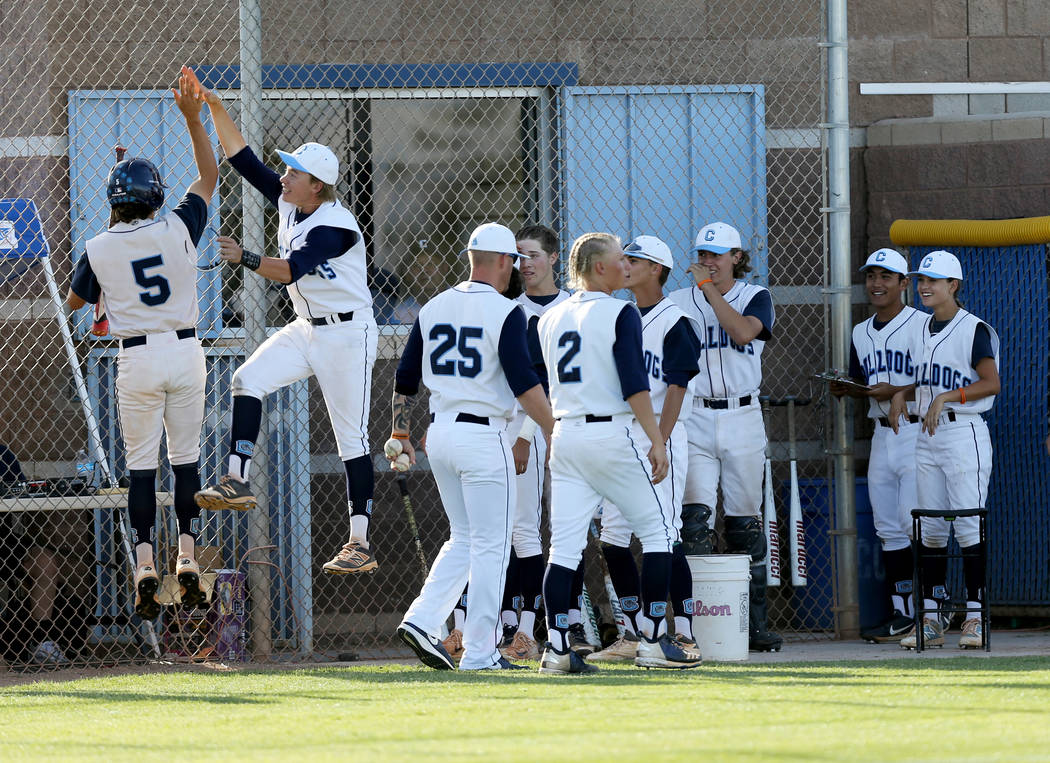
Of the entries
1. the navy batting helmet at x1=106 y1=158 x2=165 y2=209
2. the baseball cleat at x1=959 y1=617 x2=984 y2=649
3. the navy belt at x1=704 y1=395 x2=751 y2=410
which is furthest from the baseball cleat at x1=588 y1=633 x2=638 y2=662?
the navy batting helmet at x1=106 y1=158 x2=165 y2=209

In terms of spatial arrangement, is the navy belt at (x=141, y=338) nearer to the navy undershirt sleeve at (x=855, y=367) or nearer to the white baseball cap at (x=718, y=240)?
the white baseball cap at (x=718, y=240)

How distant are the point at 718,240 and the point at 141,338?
3415mm

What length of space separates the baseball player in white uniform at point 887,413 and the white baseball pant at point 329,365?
10.7ft

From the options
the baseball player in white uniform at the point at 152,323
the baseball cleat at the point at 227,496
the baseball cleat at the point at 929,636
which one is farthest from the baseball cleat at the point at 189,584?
the baseball cleat at the point at 929,636

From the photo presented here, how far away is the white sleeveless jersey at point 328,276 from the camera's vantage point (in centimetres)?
752

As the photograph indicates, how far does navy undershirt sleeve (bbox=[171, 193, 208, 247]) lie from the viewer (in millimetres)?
7535

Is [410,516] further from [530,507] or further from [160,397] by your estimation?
[160,397]

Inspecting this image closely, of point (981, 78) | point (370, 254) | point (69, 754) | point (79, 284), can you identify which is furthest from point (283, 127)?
point (69, 754)

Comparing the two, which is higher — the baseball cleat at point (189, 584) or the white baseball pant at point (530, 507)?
the white baseball pant at point (530, 507)

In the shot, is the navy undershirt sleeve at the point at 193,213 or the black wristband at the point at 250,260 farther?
the navy undershirt sleeve at the point at 193,213

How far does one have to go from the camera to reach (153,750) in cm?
497

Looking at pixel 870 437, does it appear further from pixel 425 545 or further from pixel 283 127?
pixel 283 127

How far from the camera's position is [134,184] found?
739 cm

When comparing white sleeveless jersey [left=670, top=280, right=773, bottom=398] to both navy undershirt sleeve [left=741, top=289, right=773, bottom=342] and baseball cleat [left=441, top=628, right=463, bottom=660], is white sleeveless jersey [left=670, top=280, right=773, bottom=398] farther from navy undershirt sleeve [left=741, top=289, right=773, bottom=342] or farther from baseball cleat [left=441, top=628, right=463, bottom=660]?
baseball cleat [left=441, top=628, right=463, bottom=660]
